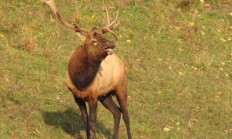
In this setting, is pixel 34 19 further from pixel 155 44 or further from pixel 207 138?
pixel 207 138

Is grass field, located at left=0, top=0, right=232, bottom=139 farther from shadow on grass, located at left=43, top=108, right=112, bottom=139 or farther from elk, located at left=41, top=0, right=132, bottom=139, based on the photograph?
elk, located at left=41, top=0, right=132, bottom=139

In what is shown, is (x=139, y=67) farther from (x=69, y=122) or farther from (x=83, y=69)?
(x=83, y=69)

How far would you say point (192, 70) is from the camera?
706 inches

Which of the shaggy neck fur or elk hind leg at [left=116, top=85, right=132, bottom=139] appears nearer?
the shaggy neck fur

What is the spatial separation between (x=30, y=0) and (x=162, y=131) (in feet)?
22.0

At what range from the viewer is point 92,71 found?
462 inches

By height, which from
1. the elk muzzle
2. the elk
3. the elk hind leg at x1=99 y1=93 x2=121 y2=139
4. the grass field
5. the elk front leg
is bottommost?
the grass field

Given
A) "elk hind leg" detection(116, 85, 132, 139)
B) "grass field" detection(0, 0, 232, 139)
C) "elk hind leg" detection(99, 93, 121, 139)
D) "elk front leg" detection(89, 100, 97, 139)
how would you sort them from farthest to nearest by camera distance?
"grass field" detection(0, 0, 232, 139)
"elk hind leg" detection(99, 93, 121, 139)
"elk hind leg" detection(116, 85, 132, 139)
"elk front leg" detection(89, 100, 97, 139)

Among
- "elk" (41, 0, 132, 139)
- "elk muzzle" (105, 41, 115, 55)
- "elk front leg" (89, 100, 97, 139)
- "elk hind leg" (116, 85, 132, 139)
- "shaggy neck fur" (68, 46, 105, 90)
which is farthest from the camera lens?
"elk hind leg" (116, 85, 132, 139)

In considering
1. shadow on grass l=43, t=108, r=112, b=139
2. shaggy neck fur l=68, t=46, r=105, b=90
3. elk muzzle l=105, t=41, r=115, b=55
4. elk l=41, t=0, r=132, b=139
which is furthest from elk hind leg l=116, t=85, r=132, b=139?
elk muzzle l=105, t=41, r=115, b=55

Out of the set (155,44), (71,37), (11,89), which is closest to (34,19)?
(71,37)

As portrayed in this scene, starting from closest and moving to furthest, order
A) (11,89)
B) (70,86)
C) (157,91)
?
(70,86) < (11,89) < (157,91)

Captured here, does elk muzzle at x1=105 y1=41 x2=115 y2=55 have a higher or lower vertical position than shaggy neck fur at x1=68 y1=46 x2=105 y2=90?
higher

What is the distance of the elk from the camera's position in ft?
37.7
